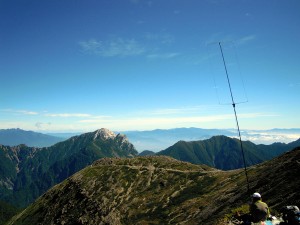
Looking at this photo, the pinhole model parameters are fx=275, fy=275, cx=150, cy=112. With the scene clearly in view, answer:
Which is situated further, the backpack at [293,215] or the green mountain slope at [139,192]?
the green mountain slope at [139,192]

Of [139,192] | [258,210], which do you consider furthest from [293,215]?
[139,192]

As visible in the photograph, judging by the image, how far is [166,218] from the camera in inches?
3937

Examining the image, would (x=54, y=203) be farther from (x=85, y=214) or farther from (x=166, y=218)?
(x=166, y=218)

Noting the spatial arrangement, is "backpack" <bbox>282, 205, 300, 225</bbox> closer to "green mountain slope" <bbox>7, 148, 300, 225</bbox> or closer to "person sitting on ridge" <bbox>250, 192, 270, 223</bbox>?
"person sitting on ridge" <bbox>250, 192, 270, 223</bbox>

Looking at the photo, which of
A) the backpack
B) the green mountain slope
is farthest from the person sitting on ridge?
the green mountain slope

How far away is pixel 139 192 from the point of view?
459 ft

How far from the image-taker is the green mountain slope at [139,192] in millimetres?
99125

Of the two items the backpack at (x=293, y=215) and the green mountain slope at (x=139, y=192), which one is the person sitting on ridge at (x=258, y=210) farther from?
the green mountain slope at (x=139, y=192)

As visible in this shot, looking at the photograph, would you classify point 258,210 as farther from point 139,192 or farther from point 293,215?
point 139,192

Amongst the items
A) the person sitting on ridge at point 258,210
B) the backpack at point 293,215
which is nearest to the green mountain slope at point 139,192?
the backpack at point 293,215

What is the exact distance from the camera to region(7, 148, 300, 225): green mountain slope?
99125 millimetres

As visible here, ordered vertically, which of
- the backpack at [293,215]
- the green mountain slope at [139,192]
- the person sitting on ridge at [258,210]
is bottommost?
the green mountain slope at [139,192]

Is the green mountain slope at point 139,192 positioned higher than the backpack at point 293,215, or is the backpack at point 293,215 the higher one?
the backpack at point 293,215

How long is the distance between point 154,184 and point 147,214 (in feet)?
106
